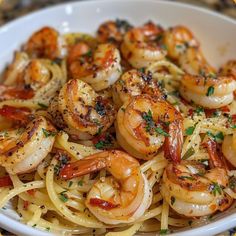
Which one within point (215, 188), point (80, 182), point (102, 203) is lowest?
point (80, 182)

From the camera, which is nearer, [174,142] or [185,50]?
[174,142]

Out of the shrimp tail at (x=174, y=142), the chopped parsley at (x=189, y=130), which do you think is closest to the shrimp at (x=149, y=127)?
the shrimp tail at (x=174, y=142)

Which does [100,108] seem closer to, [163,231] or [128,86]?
[128,86]

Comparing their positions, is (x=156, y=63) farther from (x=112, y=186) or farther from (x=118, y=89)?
(x=112, y=186)

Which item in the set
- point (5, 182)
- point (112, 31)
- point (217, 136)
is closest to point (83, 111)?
A: point (5, 182)

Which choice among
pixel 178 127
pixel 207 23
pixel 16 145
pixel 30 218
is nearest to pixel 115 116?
pixel 178 127
